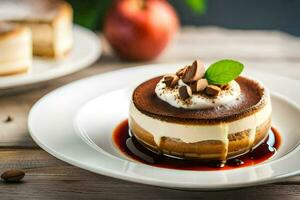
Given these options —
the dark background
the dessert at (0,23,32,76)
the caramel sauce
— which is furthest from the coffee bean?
the dark background

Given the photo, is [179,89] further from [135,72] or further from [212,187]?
[135,72]

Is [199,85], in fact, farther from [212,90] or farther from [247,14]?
[247,14]

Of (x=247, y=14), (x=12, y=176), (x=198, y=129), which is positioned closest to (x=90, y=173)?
(x=12, y=176)

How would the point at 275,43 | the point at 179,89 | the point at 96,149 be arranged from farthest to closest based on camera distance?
the point at 275,43
the point at 179,89
the point at 96,149

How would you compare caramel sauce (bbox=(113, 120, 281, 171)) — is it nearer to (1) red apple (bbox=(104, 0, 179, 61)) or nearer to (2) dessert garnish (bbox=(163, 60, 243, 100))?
(2) dessert garnish (bbox=(163, 60, 243, 100))

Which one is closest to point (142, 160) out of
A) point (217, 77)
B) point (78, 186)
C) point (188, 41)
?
point (78, 186)

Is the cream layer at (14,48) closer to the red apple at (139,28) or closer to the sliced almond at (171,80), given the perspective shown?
the red apple at (139,28)

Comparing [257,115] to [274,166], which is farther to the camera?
[257,115]

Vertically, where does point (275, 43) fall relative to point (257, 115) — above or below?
below
